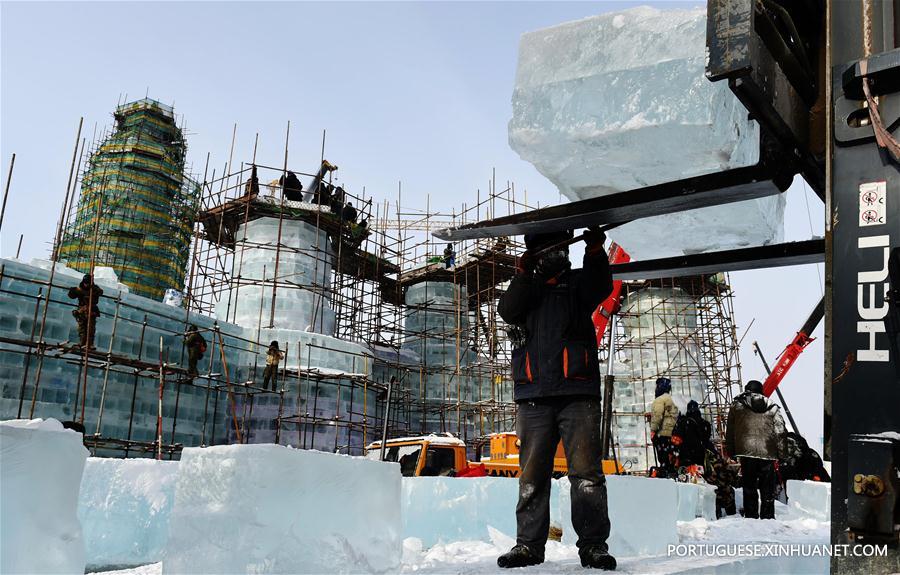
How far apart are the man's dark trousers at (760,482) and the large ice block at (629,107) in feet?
15.9

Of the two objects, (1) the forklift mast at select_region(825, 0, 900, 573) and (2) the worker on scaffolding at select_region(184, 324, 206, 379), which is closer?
(1) the forklift mast at select_region(825, 0, 900, 573)

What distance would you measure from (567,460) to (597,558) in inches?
19.1

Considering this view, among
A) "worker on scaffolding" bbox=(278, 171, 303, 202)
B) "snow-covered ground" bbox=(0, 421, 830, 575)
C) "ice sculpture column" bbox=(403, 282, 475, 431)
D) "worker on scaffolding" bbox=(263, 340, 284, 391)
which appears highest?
"worker on scaffolding" bbox=(278, 171, 303, 202)

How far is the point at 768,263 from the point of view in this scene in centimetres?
412

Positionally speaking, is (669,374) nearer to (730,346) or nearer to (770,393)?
(730,346)

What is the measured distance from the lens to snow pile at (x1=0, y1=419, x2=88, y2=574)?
2.23 metres

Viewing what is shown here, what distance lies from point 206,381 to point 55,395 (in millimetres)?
4550

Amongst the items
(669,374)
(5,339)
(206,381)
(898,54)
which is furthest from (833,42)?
(669,374)

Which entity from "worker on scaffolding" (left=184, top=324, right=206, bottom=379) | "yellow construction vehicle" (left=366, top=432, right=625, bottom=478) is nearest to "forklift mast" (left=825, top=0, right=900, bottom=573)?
"yellow construction vehicle" (left=366, top=432, right=625, bottom=478)

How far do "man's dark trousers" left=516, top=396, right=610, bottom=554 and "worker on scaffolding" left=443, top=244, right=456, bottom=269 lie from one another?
2393cm

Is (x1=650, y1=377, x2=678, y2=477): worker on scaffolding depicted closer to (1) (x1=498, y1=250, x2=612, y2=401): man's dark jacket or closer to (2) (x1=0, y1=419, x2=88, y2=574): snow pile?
(1) (x1=498, y1=250, x2=612, y2=401): man's dark jacket

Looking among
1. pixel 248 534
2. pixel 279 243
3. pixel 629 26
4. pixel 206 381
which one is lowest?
pixel 248 534

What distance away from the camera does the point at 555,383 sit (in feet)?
11.7

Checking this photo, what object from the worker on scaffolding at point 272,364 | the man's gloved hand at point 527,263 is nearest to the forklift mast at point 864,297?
the man's gloved hand at point 527,263
